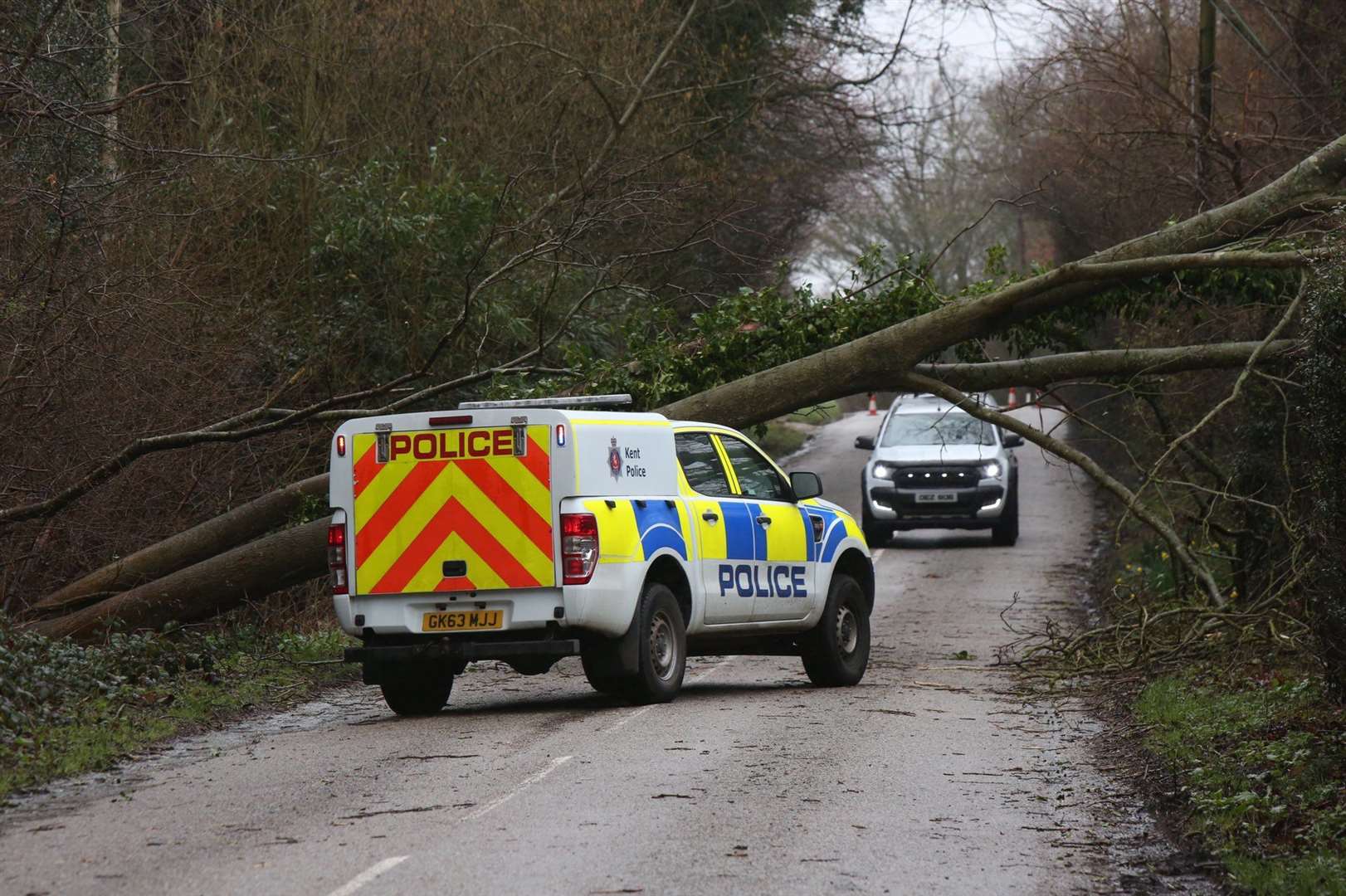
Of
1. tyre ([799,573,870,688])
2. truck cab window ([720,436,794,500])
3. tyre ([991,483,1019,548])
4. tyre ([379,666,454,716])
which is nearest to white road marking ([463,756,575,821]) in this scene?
tyre ([379,666,454,716])

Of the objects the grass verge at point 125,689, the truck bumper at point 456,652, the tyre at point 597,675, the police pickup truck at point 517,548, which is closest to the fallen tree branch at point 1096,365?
the police pickup truck at point 517,548

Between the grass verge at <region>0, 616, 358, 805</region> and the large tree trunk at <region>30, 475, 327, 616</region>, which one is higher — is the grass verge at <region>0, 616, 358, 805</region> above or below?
below

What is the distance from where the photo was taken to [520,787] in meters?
8.48

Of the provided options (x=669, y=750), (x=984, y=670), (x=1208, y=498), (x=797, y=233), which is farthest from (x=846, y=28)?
(x=669, y=750)

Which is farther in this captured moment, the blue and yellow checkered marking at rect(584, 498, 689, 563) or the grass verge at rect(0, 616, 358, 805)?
the blue and yellow checkered marking at rect(584, 498, 689, 563)

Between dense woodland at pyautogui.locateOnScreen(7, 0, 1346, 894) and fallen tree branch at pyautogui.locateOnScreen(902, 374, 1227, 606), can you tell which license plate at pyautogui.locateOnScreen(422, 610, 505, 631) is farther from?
fallen tree branch at pyautogui.locateOnScreen(902, 374, 1227, 606)

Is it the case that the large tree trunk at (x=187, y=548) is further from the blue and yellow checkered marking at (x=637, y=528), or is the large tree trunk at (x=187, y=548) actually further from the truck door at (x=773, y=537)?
the blue and yellow checkered marking at (x=637, y=528)

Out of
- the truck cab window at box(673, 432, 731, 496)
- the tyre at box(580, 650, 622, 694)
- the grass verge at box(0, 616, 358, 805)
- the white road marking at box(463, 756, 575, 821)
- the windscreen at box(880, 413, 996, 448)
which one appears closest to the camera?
the white road marking at box(463, 756, 575, 821)

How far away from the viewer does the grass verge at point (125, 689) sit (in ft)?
31.6

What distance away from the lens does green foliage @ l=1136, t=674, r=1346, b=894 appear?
6.83 m

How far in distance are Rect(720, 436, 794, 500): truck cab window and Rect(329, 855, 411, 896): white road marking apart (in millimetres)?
6711

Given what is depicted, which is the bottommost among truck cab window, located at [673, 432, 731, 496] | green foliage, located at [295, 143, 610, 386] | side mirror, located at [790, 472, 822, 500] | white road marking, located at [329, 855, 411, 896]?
white road marking, located at [329, 855, 411, 896]

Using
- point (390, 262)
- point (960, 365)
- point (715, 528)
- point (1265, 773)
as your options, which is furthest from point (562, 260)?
point (1265, 773)

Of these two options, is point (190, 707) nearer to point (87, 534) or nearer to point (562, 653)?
point (562, 653)
